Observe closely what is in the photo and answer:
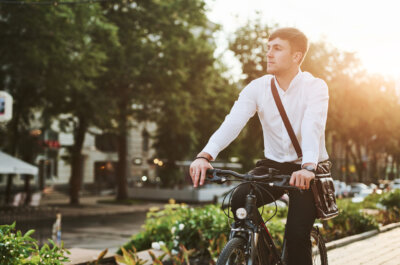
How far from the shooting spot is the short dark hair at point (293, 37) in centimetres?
357

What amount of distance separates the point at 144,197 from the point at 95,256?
32.0 metres

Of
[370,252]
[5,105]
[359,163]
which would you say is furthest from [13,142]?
[359,163]

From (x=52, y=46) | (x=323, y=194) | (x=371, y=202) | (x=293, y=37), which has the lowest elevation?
(x=371, y=202)

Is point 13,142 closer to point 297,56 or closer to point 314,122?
point 297,56

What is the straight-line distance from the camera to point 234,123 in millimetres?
3500

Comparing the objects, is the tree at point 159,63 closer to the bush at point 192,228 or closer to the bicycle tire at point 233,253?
the bush at point 192,228

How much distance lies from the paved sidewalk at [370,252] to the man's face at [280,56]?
3.63 m

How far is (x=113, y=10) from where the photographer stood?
85.6 ft

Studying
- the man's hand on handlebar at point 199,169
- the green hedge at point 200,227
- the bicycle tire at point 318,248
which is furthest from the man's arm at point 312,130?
the green hedge at point 200,227

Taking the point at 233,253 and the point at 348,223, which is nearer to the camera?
the point at 233,253

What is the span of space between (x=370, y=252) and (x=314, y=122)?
4.72m

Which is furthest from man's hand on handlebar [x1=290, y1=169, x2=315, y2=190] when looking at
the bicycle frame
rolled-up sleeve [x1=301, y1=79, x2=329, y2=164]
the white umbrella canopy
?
the white umbrella canopy

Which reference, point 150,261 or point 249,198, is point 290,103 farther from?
point 150,261

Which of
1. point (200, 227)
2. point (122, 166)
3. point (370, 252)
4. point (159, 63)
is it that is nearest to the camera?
point (200, 227)
